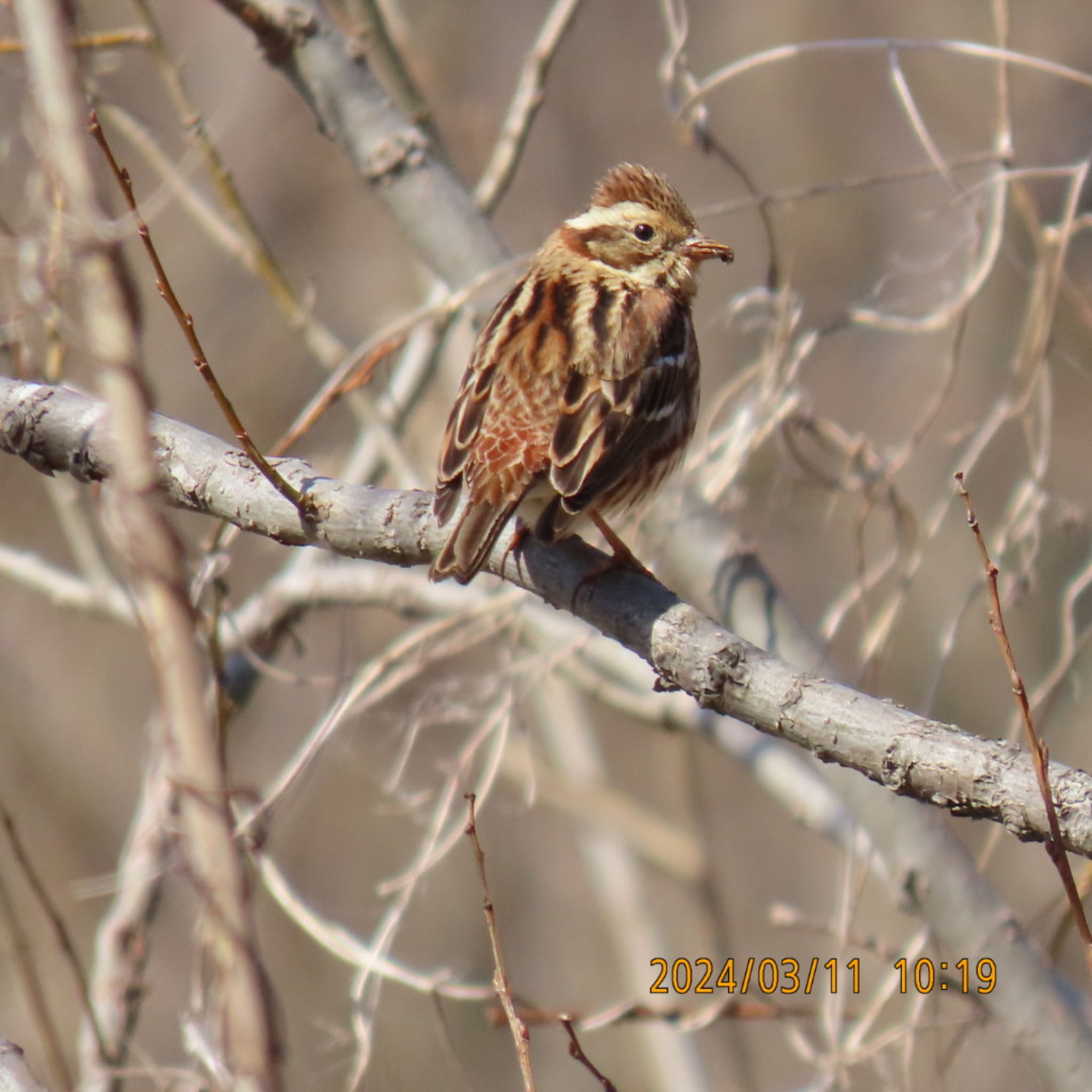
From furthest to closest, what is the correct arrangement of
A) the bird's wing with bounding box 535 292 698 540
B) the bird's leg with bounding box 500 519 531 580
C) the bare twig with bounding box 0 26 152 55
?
the bare twig with bounding box 0 26 152 55
the bird's wing with bounding box 535 292 698 540
the bird's leg with bounding box 500 519 531 580

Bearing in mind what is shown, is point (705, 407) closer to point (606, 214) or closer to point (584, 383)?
point (606, 214)

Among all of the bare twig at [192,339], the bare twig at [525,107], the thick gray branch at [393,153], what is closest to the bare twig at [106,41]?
the thick gray branch at [393,153]

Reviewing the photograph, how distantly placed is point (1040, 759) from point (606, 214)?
284 centimetres

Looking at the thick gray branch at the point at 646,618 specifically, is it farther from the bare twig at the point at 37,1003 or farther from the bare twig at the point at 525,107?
the bare twig at the point at 525,107

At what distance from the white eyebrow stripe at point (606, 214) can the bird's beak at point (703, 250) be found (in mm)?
165

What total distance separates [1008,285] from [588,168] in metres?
3.21

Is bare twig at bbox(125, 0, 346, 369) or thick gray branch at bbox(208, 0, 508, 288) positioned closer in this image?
thick gray branch at bbox(208, 0, 508, 288)

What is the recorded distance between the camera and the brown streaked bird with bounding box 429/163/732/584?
3.36m

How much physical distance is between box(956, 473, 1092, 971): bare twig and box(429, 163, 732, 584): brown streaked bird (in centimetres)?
105

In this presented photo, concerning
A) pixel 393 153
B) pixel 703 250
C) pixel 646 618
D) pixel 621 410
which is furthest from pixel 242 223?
pixel 646 618

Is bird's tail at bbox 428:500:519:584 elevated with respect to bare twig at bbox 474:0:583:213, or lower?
lower
